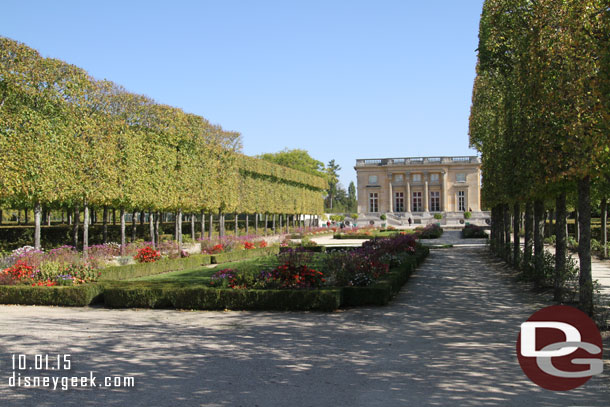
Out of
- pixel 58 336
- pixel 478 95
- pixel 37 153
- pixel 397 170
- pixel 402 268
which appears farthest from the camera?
pixel 397 170

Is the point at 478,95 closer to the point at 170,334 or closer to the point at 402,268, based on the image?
the point at 402,268

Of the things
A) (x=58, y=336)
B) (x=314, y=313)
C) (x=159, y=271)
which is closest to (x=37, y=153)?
(x=159, y=271)

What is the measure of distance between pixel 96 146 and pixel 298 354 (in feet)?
45.3

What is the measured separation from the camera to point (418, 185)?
2881 inches

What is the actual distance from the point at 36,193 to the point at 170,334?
10.5 m

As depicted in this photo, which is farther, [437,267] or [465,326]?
[437,267]

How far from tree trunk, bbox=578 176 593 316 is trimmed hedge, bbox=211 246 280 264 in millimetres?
14026

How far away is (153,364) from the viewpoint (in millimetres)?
6402

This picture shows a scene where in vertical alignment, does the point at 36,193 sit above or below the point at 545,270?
above

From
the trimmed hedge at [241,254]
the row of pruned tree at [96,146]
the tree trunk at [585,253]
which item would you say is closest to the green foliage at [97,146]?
the row of pruned tree at [96,146]

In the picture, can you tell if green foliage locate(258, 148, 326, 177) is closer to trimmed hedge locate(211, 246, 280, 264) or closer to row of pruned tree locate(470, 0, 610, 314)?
trimmed hedge locate(211, 246, 280, 264)

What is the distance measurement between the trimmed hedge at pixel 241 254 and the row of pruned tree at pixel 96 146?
12.0 ft
